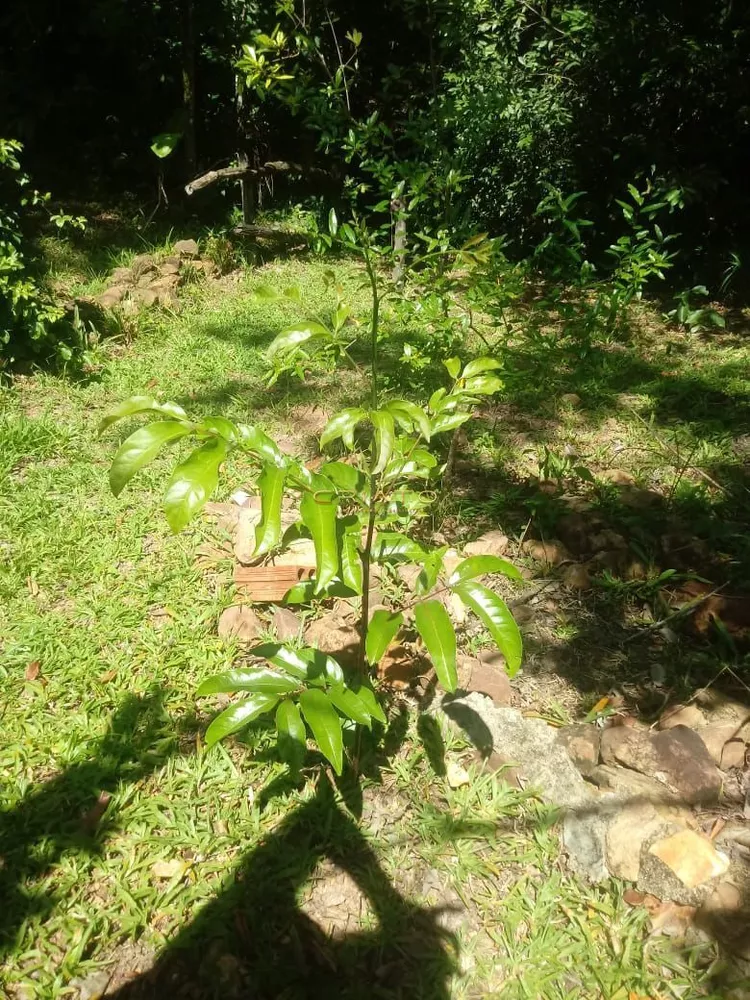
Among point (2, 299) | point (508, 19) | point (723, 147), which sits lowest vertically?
point (2, 299)

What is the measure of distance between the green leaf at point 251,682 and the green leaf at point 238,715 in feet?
0.13

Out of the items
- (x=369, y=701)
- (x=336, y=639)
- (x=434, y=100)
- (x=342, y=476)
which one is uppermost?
(x=434, y=100)

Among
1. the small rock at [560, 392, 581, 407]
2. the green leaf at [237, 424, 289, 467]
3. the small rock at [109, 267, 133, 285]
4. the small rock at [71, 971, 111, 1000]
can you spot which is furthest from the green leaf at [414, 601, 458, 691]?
the small rock at [109, 267, 133, 285]

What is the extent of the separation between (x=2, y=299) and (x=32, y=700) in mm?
2426

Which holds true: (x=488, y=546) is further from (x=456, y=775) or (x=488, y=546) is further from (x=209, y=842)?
(x=209, y=842)

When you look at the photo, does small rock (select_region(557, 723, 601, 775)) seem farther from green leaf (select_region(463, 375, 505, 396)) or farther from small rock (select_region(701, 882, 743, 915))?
green leaf (select_region(463, 375, 505, 396))

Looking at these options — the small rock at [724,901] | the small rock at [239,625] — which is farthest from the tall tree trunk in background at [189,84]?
the small rock at [724,901]

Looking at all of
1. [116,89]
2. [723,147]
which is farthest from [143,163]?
[723,147]

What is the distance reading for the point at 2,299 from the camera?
11.6 ft

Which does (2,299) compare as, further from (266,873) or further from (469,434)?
(266,873)

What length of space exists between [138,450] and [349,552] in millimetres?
462

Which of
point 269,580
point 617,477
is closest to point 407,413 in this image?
point 269,580

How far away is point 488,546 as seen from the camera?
2.48 m

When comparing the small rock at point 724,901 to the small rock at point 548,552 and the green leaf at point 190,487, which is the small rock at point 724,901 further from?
the green leaf at point 190,487
